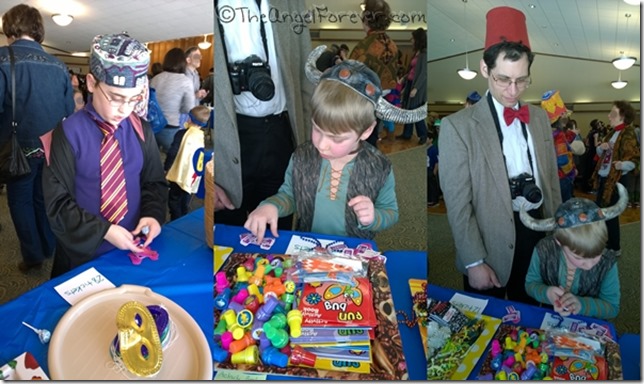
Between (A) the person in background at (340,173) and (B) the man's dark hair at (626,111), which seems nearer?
(A) the person in background at (340,173)

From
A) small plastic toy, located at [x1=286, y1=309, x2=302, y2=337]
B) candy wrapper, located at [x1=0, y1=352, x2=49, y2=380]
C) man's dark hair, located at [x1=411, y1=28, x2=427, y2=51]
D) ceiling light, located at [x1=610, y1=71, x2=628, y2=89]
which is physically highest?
man's dark hair, located at [x1=411, y1=28, x2=427, y2=51]

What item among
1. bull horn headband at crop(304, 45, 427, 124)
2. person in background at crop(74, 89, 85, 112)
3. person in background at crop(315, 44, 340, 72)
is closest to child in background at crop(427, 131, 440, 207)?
bull horn headband at crop(304, 45, 427, 124)

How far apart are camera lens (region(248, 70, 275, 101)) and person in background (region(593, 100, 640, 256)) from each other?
3.06 ft

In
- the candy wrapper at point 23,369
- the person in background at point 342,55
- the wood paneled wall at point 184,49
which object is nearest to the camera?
the candy wrapper at point 23,369

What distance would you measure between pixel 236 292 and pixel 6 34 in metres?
0.98

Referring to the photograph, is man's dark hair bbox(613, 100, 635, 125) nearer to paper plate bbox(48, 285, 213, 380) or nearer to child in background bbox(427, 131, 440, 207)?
child in background bbox(427, 131, 440, 207)

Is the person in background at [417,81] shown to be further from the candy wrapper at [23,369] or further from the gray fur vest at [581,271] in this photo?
the candy wrapper at [23,369]

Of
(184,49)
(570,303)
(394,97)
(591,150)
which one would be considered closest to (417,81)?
(394,97)

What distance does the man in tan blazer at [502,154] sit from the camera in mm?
1447

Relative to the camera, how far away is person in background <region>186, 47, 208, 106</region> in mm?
1458

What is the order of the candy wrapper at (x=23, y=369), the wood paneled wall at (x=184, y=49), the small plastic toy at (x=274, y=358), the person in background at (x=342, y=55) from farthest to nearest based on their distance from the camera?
1. the wood paneled wall at (x=184, y=49)
2. the person in background at (x=342, y=55)
3. the small plastic toy at (x=274, y=358)
4. the candy wrapper at (x=23, y=369)

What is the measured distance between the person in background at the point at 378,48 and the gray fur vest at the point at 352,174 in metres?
0.04

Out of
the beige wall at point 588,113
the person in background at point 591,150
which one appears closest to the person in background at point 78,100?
the beige wall at point 588,113

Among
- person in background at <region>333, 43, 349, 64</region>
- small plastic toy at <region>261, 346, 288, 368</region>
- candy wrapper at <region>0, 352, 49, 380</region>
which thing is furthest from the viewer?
person in background at <region>333, 43, 349, 64</region>
